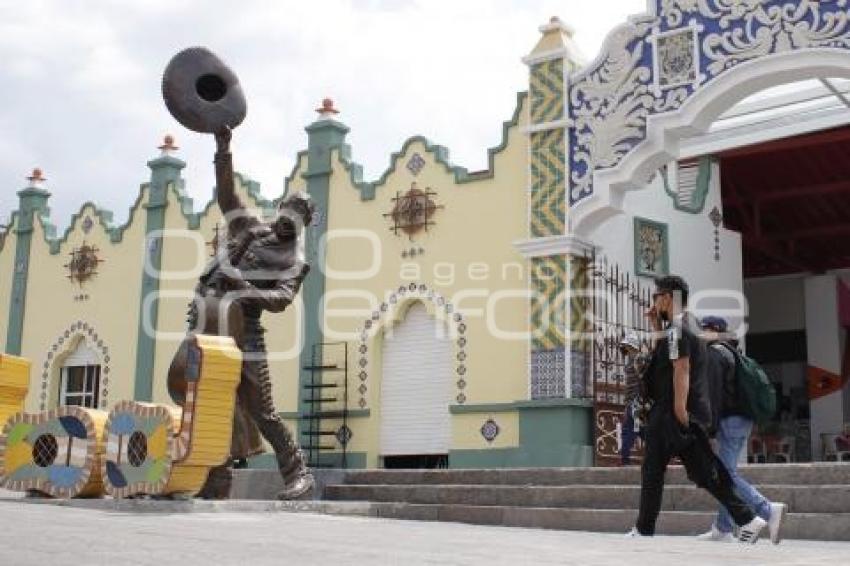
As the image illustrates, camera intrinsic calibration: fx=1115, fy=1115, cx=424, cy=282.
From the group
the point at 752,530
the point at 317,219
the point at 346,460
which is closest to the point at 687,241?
the point at 317,219

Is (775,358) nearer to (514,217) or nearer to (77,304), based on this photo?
(514,217)

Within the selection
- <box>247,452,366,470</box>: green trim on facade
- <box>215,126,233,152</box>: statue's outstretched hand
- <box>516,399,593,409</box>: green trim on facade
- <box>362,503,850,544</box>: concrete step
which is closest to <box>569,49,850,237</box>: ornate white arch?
<box>516,399,593,409</box>: green trim on facade

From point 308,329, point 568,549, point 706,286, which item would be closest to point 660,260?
point 706,286

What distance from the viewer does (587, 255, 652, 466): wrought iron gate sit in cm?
1299

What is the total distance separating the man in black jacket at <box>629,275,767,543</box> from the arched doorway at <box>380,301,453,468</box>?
25.1 feet

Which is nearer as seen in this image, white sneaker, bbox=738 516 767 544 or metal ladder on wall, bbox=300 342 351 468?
white sneaker, bbox=738 516 767 544

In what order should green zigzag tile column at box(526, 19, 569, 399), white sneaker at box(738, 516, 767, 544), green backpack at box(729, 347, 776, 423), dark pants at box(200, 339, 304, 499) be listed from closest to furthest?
white sneaker at box(738, 516, 767, 544) → green backpack at box(729, 347, 776, 423) → dark pants at box(200, 339, 304, 499) → green zigzag tile column at box(526, 19, 569, 399)

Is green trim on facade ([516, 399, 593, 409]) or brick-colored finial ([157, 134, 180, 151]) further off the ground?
brick-colored finial ([157, 134, 180, 151])

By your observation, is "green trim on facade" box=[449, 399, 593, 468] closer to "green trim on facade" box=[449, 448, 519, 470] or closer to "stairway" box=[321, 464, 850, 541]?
"green trim on facade" box=[449, 448, 519, 470]

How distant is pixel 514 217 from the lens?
14000mm

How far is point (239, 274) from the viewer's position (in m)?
8.99

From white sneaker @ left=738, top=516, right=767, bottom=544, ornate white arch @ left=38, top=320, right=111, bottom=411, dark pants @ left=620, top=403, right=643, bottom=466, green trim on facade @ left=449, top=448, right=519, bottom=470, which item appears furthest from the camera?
ornate white arch @ left=38, top=320, right=111, bottom=411

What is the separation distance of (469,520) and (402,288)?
5730mm

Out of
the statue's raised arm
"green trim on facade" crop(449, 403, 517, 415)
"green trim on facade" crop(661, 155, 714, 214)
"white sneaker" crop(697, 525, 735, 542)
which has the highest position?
"green trim on facade" crop(661, 155, 714, 214)
